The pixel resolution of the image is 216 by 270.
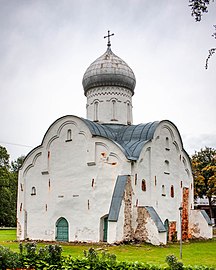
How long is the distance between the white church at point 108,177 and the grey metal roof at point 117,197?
4 cm

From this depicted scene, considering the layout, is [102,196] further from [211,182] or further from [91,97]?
[211,182]

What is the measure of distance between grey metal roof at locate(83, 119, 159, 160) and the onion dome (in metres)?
2.60

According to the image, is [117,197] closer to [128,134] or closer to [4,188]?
[128,134]

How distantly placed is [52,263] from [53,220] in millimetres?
11984

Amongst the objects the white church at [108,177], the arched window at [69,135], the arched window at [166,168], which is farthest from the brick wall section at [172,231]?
the arched window at [69,135]

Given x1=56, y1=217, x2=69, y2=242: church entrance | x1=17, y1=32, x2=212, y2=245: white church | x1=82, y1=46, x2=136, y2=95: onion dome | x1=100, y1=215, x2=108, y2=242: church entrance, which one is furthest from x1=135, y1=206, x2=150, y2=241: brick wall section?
x1=82, y1=46, x2=136, y2=95: onion dome

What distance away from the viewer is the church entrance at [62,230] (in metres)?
20.8

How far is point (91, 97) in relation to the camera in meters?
24.5

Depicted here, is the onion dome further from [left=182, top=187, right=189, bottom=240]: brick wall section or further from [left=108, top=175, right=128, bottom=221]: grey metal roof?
[left=108, top=175, right=128, bottom=221]: grey metal roof

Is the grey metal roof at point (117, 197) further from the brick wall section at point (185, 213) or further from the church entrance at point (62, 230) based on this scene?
the brick wall section at point (185, 213)

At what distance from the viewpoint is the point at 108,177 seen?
19828 millimetres

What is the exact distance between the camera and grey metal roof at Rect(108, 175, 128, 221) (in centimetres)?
1830

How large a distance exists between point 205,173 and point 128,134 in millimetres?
16869

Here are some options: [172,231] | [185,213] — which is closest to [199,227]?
[185,213]
